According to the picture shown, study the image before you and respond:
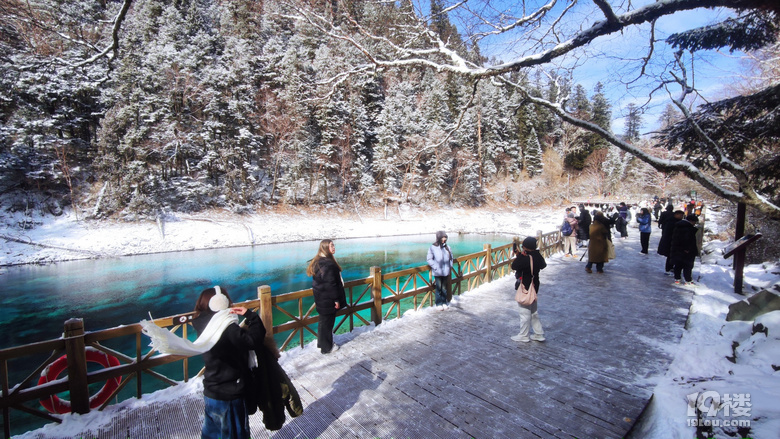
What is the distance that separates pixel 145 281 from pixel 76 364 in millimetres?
13333

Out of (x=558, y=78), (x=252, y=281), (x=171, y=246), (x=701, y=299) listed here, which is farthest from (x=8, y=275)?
(x=701, y=299)

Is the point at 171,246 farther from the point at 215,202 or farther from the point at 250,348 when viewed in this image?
the point at 250,348

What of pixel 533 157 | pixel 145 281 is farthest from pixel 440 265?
pixel 533 157

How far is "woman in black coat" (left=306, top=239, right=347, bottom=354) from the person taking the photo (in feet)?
15.4

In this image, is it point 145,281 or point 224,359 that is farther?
point 145,281

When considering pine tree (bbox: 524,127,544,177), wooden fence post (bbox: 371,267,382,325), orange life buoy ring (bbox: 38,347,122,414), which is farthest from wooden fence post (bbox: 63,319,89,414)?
pine tree (bbox: 524,127,544,177)

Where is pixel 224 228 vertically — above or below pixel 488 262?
below

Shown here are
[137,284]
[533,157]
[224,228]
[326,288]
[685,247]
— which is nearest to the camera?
[326,288]

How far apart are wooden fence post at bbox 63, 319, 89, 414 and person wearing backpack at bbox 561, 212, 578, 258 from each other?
1327 centimetres

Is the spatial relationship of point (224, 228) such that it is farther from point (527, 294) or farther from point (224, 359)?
point (224, 359)

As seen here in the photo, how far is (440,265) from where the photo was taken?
22.8 feet

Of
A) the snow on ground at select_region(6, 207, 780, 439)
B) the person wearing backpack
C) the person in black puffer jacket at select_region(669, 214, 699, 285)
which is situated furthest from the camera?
the person wearing backpack

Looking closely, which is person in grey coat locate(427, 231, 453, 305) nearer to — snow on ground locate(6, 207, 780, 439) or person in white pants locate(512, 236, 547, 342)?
snow on ground locate(6, 207, 780, 439)

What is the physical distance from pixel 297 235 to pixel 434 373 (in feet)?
76.4
